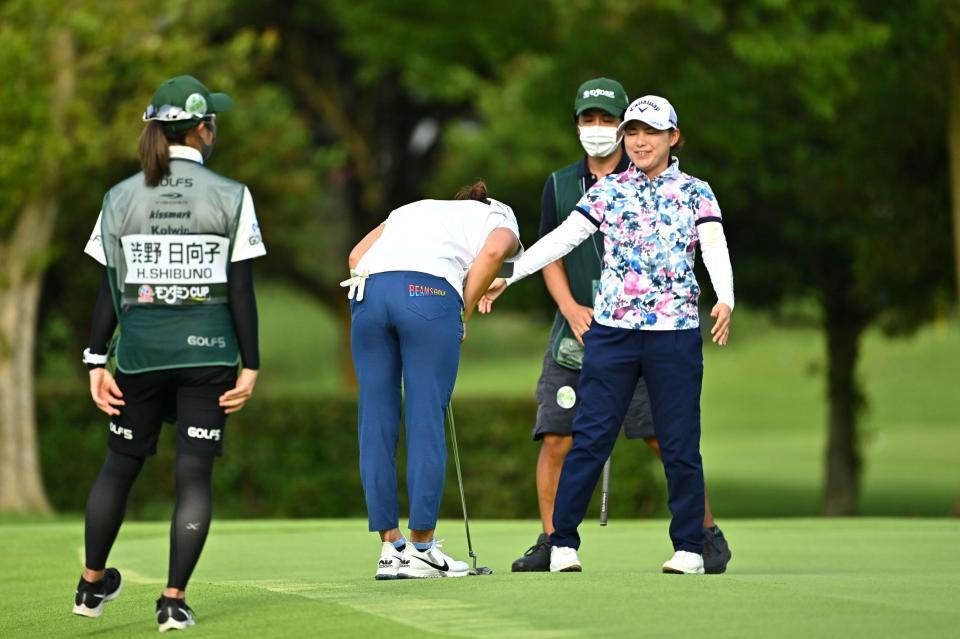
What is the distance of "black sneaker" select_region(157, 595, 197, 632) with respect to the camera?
6.23 metres

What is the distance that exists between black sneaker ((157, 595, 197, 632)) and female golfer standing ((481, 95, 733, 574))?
1797 millimetres

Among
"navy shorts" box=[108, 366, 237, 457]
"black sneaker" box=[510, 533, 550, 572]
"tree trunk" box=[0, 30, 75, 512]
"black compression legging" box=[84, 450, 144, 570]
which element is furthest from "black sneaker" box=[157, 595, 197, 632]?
"tree trunk" box=[0, 30, 75, 512]

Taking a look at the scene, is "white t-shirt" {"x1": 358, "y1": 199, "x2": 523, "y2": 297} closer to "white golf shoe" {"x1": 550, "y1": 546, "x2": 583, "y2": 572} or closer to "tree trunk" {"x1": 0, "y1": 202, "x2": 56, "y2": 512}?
"white golf shoe" {"x1": 550, "y1": 546, "x2": 583, "y2": 572}

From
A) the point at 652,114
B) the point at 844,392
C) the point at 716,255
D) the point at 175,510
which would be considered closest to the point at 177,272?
the point at 175,510

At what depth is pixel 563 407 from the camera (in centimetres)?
809

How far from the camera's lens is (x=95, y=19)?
63.0ft

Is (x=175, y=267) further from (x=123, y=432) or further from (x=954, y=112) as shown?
(x=954, y=112)

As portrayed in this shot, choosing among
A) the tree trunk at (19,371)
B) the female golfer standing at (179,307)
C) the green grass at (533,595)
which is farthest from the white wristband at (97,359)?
the tree trunk at (19,371)

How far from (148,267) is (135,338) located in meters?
0.27

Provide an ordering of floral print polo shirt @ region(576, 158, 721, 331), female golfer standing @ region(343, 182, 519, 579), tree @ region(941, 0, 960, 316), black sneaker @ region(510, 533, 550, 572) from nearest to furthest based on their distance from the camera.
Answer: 1. floral print polo shirt @ region(576, 158, 721, 331)
2. female golfer standing @ region(343, 182, 519, 579)
3. black sneaker @ region(510, 533, 550, 572)
4. tree @ region(941, 0, 960, 316)

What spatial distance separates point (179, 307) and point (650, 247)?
80.4 inches

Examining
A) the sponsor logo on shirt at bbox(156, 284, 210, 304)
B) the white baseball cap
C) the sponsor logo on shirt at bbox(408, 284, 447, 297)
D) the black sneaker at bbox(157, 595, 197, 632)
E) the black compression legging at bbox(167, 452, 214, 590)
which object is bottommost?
the black sneaker at bbox(157, 595, 197, 632)

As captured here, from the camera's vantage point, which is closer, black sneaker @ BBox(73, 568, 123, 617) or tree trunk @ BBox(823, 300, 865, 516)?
black sneaker @ BBox(73, 568, 123, 617)

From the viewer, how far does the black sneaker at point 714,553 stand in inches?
298
